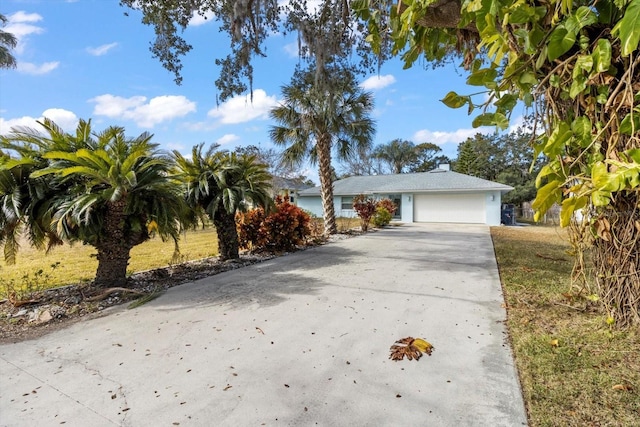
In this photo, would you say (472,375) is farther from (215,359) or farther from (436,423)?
(215,359)

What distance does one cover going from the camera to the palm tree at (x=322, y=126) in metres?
11.5

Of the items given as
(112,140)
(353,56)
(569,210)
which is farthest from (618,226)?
(353,56)

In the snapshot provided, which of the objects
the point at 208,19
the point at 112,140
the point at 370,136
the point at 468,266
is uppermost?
the point at 208,19

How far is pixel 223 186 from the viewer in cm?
716

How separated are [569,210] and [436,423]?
168cm

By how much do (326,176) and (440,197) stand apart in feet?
35.9

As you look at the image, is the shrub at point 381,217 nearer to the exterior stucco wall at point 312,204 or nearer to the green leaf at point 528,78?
the exterior stucco wall at point 312,204

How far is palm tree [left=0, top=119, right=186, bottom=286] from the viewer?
431cm

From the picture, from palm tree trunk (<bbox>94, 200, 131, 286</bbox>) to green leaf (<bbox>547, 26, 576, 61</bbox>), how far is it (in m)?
5.15

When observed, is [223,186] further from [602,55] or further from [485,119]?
[602,55]

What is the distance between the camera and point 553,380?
2.35 metres

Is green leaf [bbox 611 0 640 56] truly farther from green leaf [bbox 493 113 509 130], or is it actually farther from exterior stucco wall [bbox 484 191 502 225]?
exterior stucco wall [bbox 484 191 502 225]

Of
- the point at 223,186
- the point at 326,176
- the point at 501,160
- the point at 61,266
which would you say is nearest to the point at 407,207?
the point at 326,176

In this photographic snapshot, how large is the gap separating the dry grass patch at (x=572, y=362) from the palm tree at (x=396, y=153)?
36362mm
